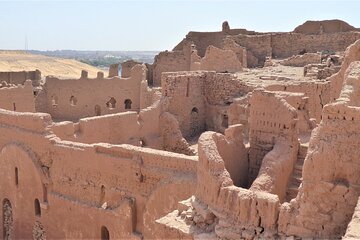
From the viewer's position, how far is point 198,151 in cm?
889

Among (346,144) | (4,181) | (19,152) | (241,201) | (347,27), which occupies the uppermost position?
(347,27)

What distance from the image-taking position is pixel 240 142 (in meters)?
10.7

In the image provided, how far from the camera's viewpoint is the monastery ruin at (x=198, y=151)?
666 cm

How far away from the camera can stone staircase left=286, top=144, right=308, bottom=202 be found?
10.0 metres

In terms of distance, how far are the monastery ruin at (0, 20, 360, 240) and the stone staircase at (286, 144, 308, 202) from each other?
0.02m

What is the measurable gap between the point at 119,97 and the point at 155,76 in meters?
4.21

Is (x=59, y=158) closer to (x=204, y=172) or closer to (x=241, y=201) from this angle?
(x=204, y=172)

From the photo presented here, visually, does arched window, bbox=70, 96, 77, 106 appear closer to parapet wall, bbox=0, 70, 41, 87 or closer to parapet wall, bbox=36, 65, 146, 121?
parapet wall, bbox=36, 65, 146, 121

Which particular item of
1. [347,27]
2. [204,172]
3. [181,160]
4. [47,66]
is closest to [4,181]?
[181,160]

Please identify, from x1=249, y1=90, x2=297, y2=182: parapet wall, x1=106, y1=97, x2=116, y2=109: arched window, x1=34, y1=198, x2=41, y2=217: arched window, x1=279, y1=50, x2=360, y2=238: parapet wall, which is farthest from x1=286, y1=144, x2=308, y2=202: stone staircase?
x1=106, y1=97, x2=116, y2=109: arched window

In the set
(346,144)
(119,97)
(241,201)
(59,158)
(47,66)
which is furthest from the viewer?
(47,66)

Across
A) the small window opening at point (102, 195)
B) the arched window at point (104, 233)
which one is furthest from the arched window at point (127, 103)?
the arched window at point (104, 233)

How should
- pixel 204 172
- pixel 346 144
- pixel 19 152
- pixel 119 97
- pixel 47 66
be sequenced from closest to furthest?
pixel 346 144 → pixel 204 172 → pixel 19 152 → pixel 119 97 → pixel 47 66

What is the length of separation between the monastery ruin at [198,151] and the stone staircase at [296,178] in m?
0.02
